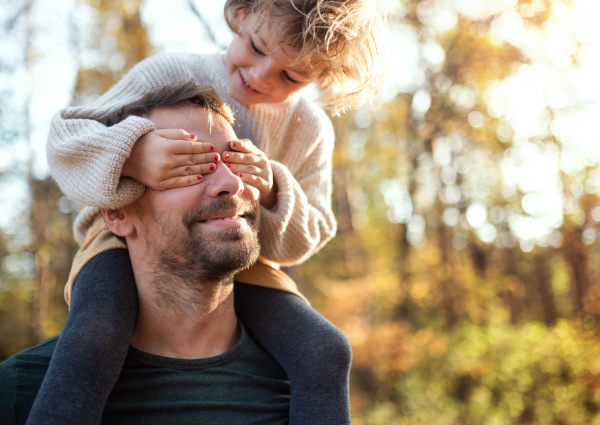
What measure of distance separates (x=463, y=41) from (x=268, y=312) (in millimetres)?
8623

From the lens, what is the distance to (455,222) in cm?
1188

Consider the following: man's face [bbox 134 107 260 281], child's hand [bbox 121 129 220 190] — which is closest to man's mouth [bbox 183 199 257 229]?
man's face [bbox 134 107 260 281]

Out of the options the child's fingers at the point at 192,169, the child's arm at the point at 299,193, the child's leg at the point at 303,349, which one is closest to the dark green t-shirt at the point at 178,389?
the child's leg at the point at 303,349

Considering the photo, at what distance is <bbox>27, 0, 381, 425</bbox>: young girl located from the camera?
5.01 ft

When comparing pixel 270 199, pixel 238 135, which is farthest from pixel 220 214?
pixel 238 135

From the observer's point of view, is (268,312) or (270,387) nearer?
(270,387)

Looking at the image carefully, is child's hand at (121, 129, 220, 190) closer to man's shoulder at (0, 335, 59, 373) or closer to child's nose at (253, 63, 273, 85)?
child's nose at (253, 63, 273, 85)

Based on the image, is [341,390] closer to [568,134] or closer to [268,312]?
[268,312]

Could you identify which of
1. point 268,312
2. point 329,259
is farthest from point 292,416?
A: point 329,259

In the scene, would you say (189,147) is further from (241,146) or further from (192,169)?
(241,146)

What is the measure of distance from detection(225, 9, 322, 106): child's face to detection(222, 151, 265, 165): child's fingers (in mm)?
406

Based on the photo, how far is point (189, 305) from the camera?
1.83 metres

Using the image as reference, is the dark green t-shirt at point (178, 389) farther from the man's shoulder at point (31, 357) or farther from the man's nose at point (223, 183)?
the man's nose at point (223, 183)

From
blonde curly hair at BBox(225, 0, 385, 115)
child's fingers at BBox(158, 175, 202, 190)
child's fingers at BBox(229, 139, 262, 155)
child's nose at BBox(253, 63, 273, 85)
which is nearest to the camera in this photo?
child's fingers at BBox(158, 175, 202, 190)
